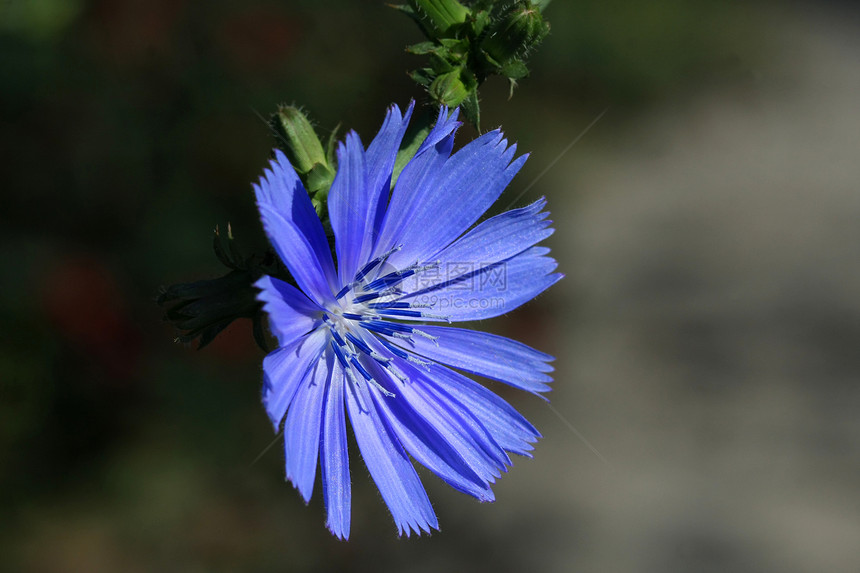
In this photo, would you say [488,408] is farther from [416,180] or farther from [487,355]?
[416,180]

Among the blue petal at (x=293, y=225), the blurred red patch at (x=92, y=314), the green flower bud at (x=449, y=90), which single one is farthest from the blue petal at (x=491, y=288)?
the blurred red patch at (x=92, y=314)

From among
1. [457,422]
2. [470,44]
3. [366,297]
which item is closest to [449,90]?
[470,44]

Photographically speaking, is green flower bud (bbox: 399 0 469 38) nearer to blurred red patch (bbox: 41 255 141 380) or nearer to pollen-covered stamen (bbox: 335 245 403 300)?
pollen-covered stamen (bbox: 335 245 403 300)

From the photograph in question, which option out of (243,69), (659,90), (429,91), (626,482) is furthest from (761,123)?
(429,91)

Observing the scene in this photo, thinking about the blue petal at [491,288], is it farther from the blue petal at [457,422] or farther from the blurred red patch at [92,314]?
the blurred red patch at [92,314]

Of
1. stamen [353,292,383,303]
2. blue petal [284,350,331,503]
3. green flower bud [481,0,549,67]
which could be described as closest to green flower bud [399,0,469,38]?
green flower bud [481,0,549,67]

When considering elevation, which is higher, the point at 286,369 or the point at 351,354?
the point at 286,369
